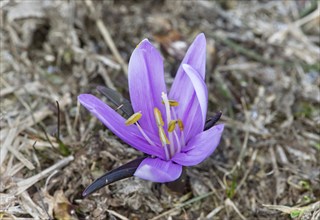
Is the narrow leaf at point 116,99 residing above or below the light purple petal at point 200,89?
below

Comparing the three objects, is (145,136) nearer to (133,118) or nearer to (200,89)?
(133,118)

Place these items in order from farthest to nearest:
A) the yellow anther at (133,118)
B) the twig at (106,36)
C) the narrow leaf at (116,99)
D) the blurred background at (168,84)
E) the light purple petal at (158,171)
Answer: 1. the twig at (106,36)
2. the blurred background at (168,84)
3. the narrow leaf at (116,99)
4. the yellow anther at (133,118)
5. the light purple petal at (158,171)

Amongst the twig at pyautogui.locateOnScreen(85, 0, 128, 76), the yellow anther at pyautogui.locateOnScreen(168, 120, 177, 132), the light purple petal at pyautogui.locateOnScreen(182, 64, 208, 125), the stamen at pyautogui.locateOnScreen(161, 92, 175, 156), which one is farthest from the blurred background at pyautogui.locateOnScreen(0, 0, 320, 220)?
the light purple petal at pyautogui.locateOnScreen(182, 64, 208, 125)

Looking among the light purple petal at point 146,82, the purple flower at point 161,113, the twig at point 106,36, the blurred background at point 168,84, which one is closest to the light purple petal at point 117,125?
the purple flower at point 161,113

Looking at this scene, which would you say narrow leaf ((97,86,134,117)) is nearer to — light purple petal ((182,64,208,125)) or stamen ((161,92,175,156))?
stamen ((161,92,175,156))

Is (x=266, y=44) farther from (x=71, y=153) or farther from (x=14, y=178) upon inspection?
(x=14, y=178)

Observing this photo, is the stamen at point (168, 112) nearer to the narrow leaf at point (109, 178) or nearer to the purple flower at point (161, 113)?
the purple flower at point (161, 113)

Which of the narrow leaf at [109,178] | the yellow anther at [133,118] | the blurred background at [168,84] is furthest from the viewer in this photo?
the blurred background at [168,84]

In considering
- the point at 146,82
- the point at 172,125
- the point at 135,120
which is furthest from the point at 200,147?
the point at 146,82
